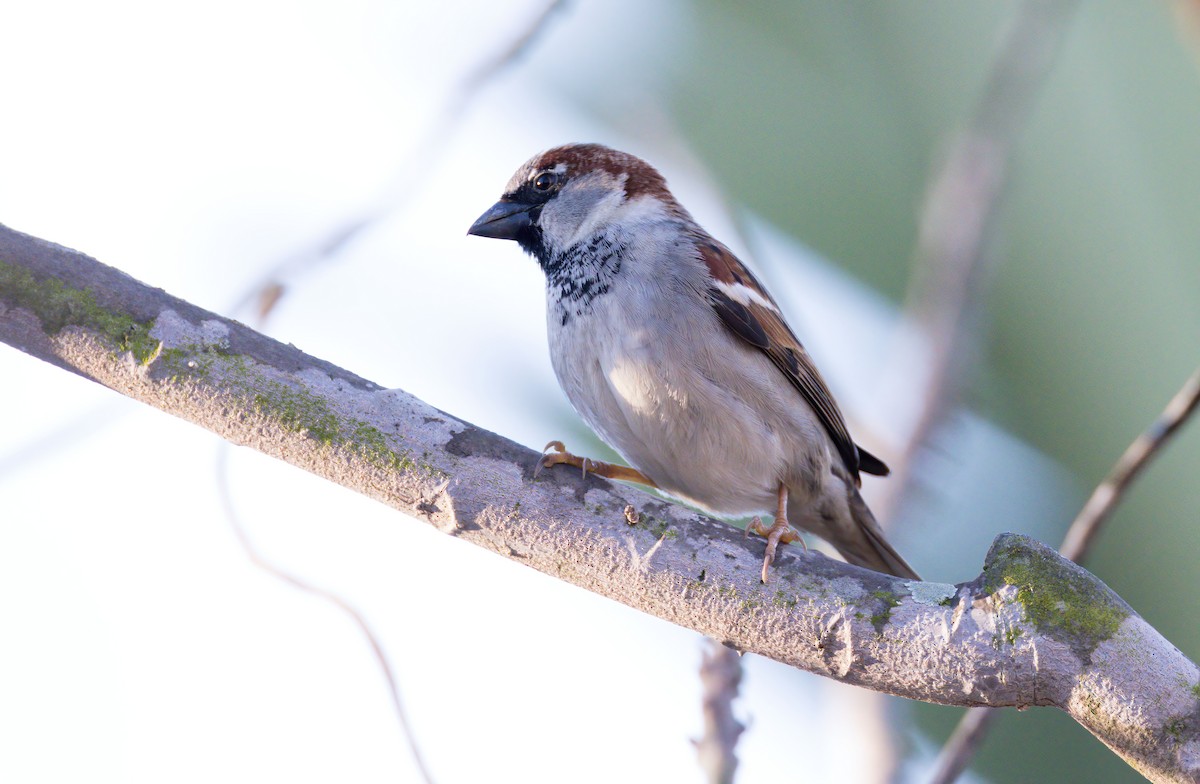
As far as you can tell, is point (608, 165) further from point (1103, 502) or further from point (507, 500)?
point (1103, 502)

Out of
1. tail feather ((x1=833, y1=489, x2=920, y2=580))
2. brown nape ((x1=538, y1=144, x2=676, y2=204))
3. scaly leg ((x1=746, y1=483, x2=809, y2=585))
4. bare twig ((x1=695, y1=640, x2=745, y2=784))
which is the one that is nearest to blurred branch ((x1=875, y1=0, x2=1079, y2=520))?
tail feather ((x1=833, y1=489, x2=920, y2=580))

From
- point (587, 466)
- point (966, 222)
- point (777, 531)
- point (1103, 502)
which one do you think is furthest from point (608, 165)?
point (1103, 502)

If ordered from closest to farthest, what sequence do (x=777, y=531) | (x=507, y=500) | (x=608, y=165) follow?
(x=507, y=500)
(x=777, y=531)
(x=608, y=165)

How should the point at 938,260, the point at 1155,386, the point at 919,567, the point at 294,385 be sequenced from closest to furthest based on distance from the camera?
the point at 294,385 < the point at 938,260 < the point at 1155,386 < the point at 919,567

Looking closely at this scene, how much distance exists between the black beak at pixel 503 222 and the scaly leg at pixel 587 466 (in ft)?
2.36

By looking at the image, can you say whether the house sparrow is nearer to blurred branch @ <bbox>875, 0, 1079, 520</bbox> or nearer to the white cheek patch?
the white cheek patch

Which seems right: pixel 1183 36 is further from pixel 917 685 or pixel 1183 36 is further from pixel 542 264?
pixel 917 685

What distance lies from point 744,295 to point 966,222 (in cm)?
60

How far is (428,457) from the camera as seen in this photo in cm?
172

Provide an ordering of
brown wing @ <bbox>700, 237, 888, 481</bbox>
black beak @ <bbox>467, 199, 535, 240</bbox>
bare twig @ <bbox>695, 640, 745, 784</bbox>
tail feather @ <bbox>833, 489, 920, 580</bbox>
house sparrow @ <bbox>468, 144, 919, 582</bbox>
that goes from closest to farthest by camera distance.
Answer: bare twig @ <bbox>695, 640, 745, 784</bbox>
house sparrow @ <bbox>468, 144, 919, 582</bbox>
brown wing @ <bbox>700, 237, 888, 481</bbox>
tail feather @ <bbox>833, 489, 920, 580</bbox>
black beak @ <bbox>467, 199, 535, 240</bbox>

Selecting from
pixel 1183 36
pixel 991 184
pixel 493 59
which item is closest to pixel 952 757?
pixel 991 184

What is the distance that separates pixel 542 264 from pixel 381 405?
40.4 inches

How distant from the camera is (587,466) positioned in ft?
6.57

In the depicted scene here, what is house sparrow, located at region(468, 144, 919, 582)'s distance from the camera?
7.58ft
